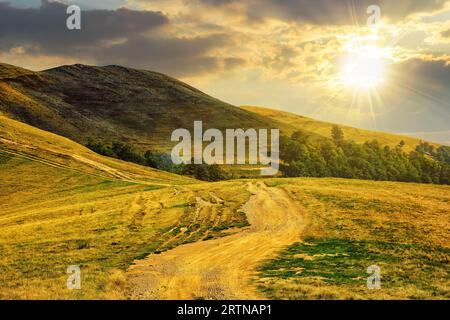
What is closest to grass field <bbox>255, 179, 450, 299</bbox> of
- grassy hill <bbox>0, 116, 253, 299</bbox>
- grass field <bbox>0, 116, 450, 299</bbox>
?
grass field <bbox>0, 116, 450, 299</bbox>

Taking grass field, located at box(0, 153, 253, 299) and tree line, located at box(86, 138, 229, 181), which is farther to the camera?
tree line, located at box(86, 138, 229, 181)

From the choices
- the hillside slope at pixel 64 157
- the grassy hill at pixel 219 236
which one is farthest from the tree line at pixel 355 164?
the hillside slope at pixel 64 157

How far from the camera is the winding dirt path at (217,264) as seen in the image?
2239cm

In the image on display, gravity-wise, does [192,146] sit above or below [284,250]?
above

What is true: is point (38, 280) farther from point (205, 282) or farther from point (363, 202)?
point (363, 202)

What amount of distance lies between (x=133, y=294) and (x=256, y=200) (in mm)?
38993

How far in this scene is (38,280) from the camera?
25.1m

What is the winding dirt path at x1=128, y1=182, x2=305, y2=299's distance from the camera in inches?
882

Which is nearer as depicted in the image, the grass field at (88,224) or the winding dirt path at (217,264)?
the winding dirt path at (217,264)

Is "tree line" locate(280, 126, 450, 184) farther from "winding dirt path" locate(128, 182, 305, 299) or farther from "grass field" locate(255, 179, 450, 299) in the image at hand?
"winding dirt path" locate(128, 182, 305, 299)

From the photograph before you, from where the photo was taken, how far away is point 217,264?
2892 cm

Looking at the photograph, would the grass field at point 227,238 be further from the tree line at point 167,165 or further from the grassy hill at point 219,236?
the tree line at point 167,165

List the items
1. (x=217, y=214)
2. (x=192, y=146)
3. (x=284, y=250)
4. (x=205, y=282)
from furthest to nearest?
(x=192, y=146) < (x=217, y=214) < (x=284, y=250) < (x=205, y=282)
